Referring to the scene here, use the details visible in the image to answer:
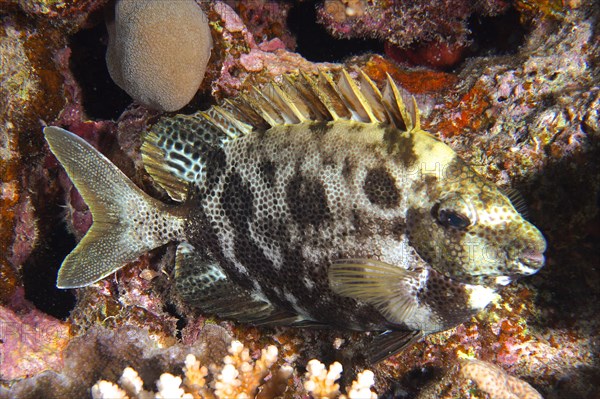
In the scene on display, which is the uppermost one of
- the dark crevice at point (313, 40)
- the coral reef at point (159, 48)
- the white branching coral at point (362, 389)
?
the dark crevice at point (313, 40)

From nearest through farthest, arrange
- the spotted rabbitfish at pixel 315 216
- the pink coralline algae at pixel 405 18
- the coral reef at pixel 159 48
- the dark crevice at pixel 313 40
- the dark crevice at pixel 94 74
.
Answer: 1. the spotted rabbitfish at pixel 315 216
2. the coral reef at pixel 159 48
3. the pink coralline algae at pixel 405 18
4. the dark crevice at pixel 94 74
5. the dark crevice at pixel 313 40

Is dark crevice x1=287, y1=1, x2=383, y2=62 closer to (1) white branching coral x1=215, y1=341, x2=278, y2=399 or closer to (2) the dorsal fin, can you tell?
(2) the dorsal fin

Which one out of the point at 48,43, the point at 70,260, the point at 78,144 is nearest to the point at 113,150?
the point at 78,144

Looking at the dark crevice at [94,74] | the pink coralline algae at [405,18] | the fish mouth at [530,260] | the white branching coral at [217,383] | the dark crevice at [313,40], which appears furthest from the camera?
the dark crevice at [313,40]

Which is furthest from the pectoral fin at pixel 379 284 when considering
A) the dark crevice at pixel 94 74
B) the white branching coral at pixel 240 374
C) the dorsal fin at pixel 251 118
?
the dark crevice at pixel 94 74

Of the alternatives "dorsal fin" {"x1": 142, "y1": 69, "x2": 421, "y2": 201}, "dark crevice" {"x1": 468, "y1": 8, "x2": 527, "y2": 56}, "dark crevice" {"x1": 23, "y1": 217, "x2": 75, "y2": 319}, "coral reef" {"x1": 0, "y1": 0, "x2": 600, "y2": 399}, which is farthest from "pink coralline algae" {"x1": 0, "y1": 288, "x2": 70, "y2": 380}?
"dark crevice" {"x1": 468, "y1": 8, "x2": 527, "y2": 56}

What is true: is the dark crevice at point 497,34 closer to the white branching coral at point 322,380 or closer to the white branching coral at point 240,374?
the white branching coral at point 322,380

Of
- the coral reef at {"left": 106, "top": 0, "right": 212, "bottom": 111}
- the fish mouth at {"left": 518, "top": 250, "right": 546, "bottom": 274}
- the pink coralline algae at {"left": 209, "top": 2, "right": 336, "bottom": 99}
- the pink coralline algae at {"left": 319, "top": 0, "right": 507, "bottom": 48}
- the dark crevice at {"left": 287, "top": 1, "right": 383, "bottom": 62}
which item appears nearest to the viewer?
the fish mouth at {"left": 518, "top": 250, "right": 546, "bottom": 274}

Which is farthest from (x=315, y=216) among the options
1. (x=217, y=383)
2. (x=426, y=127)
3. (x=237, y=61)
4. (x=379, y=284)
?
(x=237, y=61)
